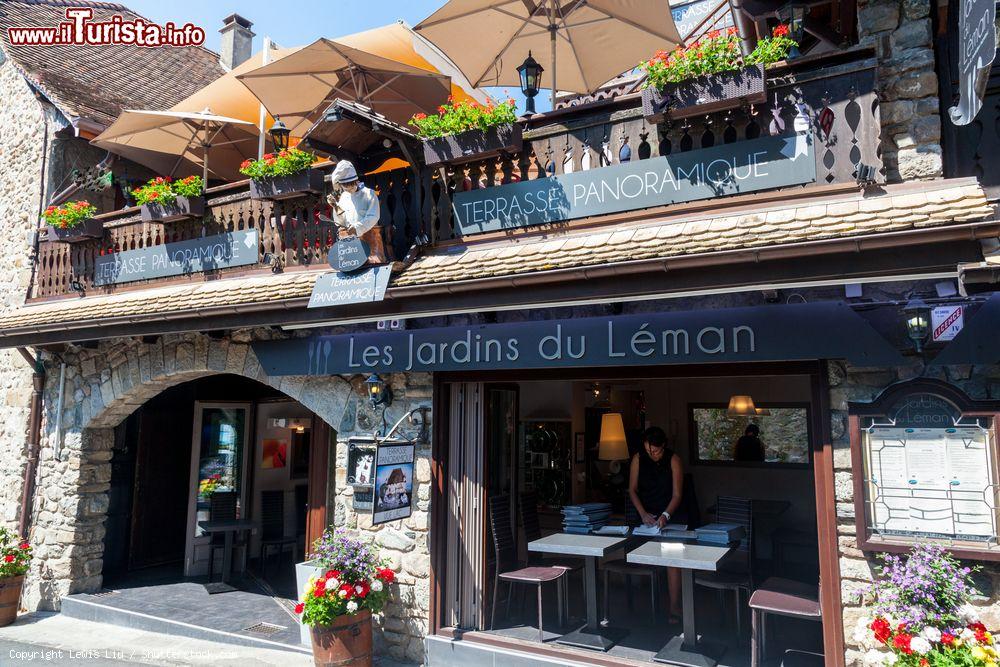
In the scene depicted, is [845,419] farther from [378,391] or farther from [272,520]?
[272,520]

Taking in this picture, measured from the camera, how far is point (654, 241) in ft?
17.3

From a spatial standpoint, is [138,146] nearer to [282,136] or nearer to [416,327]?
[282,136]

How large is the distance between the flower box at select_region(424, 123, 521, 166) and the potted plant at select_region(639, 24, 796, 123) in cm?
124

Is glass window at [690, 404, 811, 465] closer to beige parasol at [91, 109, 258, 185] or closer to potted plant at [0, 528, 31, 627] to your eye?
beige parasol at [91, 109, 258, 185]

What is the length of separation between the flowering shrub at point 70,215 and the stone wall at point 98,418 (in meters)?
1.68

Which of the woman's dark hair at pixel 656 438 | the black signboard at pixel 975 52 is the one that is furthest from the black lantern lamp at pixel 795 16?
the woman's dark hair at pixel 656 438

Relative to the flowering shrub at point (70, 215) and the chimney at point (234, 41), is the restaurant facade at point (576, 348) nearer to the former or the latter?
the flowering shrub at point (70, 215)

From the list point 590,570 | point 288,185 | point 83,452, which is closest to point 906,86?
point 590,570

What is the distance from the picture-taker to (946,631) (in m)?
4.28

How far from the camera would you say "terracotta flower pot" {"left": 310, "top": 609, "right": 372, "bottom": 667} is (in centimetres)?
612

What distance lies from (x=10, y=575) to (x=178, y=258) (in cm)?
433

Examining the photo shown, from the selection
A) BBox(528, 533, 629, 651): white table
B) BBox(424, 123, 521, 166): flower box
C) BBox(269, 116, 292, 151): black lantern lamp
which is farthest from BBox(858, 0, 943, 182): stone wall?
BBox(269, 116, 292, 151): black lantern lamp

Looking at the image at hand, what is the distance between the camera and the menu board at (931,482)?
4.48 meters

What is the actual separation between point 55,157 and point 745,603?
1075 cm
